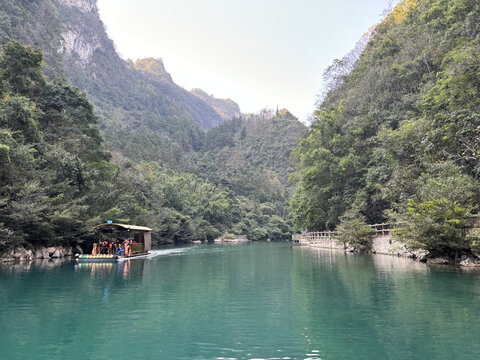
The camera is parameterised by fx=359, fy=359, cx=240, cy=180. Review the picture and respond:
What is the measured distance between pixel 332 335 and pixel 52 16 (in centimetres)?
7912

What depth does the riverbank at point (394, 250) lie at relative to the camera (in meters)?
15.7

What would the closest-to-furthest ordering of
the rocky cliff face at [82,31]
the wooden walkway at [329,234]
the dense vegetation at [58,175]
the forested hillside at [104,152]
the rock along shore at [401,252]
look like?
1. the rock along shore at [401,252]
2. the dense vegetation at [58,175]
3. the forested hillside at [104,152]
4. the wooden walkway at [329,234]
5. the rocky cliff face at [82,31]

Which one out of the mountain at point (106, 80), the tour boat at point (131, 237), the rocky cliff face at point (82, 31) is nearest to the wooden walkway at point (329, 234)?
the tour boat at point (131, 237)

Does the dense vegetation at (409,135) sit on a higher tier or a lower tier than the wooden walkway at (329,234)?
higher

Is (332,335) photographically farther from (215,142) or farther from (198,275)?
(215,142)

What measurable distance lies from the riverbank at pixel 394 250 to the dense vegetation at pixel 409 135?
544mm

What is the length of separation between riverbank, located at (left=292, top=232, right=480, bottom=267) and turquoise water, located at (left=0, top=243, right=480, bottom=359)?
3.77 m

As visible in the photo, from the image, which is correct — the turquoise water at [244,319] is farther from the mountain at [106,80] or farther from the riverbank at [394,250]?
the mountain at [106,80]

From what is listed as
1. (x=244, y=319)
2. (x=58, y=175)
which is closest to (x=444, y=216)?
(x=244, y=319)

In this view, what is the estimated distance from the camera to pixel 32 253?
22312 mm

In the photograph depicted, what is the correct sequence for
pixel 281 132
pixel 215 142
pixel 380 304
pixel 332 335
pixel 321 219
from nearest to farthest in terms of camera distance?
pixel 332 335, pixel 380 304, pixel 321 219, pixel 281 132, pixel 215 142

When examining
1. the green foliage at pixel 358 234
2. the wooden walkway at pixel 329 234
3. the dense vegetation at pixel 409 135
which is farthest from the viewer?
the green foliage at pixel 358 234

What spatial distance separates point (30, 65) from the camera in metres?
24.9

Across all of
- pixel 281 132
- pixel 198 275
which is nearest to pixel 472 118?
pixel 198 275
